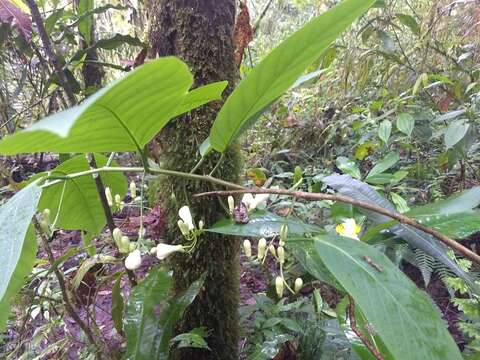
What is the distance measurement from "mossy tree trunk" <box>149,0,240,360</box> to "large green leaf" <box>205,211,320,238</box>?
0.80 feet

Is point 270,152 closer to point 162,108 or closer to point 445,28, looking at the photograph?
point 445,28

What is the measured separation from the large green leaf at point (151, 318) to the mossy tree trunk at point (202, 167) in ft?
0.43

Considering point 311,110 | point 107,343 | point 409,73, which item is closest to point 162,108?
point 107,343

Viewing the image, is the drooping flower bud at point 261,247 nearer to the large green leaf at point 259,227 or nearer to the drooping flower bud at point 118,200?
the large green leaf at point 259,227

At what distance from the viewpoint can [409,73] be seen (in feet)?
5.77

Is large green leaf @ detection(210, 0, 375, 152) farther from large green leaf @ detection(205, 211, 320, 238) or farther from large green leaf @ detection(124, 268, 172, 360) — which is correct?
large green leaf @ detection(124, 268, 172, 360)

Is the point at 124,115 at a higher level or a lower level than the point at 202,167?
higher

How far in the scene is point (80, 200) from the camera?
30.0 inches

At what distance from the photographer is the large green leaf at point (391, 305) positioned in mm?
336

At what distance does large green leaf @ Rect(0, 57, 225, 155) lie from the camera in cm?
30

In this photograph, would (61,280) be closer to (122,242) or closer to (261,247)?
(122,242)

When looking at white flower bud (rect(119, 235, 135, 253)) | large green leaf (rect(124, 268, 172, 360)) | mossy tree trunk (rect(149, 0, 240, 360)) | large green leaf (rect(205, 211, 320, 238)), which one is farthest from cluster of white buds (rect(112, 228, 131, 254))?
mossy tree trunk (rect(149, 0, 240, 360))

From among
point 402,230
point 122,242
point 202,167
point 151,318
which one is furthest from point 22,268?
point 402,230

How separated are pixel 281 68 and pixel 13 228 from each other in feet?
1.05
